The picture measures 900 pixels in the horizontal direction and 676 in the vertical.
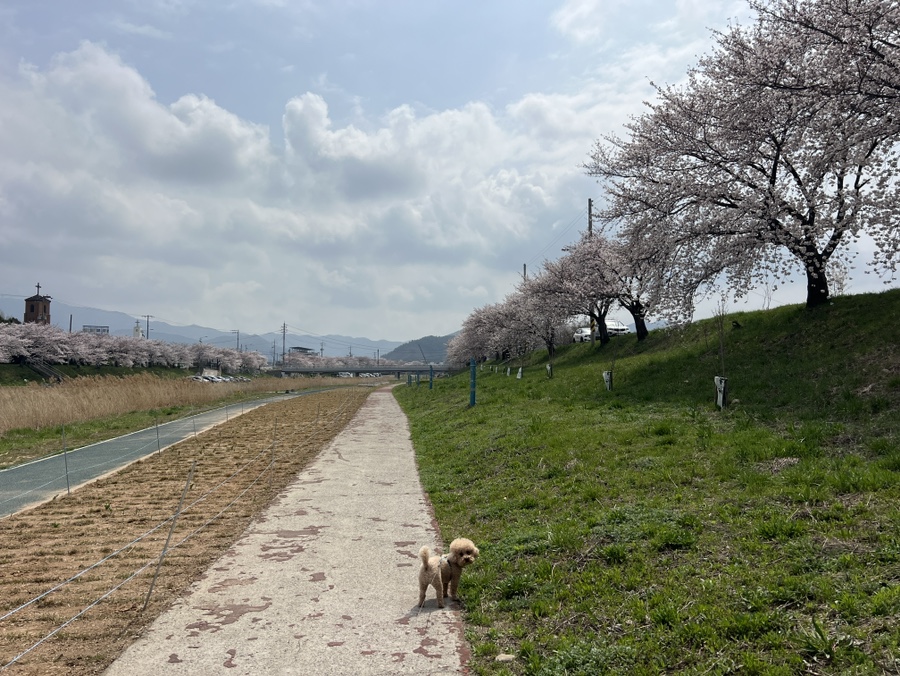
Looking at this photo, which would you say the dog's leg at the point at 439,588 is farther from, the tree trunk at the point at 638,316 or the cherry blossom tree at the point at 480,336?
the cherry blossom tree at the point at 480,336

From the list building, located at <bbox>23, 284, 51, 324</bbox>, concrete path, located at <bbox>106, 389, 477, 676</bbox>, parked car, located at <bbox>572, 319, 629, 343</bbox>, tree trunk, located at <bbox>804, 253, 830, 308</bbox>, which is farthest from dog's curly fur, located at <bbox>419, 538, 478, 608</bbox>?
building, located at <bbox>23, 284, 51, 324</bbox>

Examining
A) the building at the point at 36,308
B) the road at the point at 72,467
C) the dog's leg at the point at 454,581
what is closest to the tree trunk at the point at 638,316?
the road at the point at 72,467

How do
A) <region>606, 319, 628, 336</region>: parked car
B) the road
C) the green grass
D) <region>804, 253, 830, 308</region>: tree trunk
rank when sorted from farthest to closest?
<region>606, 319, 628, 336</region>: parked car < <region>804, 253, 830, 308</region>: tree trunk < the road < the green grass

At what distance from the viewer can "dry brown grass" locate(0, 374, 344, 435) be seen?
866 inches

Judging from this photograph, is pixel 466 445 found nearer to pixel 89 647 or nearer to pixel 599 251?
pixel 89 647

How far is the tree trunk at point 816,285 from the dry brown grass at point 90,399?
25230mm

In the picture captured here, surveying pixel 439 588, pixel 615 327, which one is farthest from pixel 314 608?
pixel 615 327

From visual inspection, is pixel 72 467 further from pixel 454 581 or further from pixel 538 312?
pixel 538 312

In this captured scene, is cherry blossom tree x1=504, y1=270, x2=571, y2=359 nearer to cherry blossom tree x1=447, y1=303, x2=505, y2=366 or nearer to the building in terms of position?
cherry blossom tree x1=447, y1=303, x2=505, y2=366

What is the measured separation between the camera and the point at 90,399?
26344 millimetres

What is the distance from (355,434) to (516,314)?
34.7 m

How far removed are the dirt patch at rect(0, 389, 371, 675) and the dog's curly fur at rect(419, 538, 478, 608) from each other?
8.02ft

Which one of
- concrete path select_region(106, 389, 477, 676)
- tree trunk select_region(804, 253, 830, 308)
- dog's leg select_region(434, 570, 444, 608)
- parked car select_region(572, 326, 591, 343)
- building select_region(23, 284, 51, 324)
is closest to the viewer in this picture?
concrete path select_region(106, 389, 477, 676)

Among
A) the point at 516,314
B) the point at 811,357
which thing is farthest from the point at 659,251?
the point at 516,314
